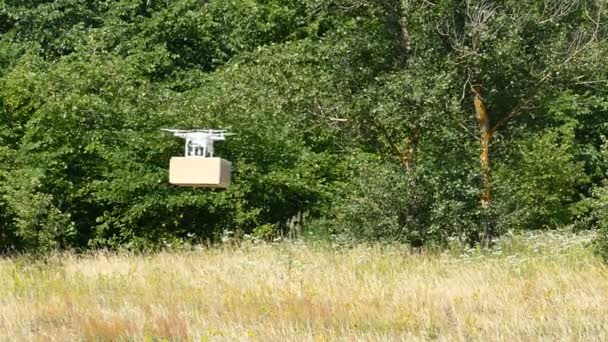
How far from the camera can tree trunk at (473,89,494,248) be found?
48.2ft

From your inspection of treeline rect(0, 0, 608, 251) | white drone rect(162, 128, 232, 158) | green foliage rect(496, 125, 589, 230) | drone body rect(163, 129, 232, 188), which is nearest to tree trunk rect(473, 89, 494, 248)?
treeline rect(0, 0, 608, 251)

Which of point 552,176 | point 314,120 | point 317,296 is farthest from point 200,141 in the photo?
point 552,176

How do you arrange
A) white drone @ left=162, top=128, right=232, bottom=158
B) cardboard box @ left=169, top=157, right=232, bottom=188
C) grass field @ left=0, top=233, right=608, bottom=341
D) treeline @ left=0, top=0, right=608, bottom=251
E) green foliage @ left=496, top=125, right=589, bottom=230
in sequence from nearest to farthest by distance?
grass field @ left=0, top=233, right=608, bottom=341 < cardboard box @ left=169, top=157, right=232, bottom=188 < white drone @ left=162, top=128, right=232, bottom=158 < treeline @ left=0, top=0, right=608, bottom=251 < green foliage @ left=496, top=125, right=589, bottom=230

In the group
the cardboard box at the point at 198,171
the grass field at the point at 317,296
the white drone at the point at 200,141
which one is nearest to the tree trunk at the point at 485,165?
the grass field at the point at 317,296

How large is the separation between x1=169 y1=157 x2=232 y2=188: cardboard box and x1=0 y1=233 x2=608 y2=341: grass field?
4.29ft

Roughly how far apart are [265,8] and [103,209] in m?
9.83

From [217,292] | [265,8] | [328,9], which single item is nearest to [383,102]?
[328,9]

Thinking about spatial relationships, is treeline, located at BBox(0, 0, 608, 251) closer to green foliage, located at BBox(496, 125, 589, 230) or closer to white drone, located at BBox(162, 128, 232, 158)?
green foliage, located at BBox(496, 125, 589, 230)

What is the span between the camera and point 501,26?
46.9 feet

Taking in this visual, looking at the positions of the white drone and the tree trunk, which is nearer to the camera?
the white drone

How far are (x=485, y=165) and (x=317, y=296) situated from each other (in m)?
6.04

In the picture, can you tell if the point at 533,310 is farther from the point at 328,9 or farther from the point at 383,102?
the point at 328,9

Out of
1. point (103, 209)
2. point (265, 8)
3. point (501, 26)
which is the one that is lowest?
point (103, 209)

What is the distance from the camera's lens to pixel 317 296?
9.85 m
